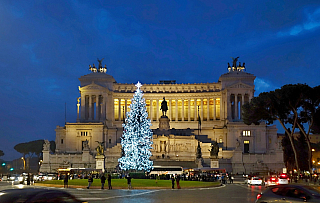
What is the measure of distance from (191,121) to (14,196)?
112m

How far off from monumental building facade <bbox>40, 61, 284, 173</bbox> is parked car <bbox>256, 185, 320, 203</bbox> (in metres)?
59.8

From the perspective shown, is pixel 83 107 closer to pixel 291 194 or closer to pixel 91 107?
pixel 91 107

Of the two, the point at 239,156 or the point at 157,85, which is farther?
the point at 157,85

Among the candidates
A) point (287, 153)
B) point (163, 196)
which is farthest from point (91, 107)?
point (163, 196)

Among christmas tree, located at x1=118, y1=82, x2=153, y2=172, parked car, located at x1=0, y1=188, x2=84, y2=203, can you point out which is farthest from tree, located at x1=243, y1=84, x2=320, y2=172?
parked car, located at x1=0, y1=188, x2=84, y2=203

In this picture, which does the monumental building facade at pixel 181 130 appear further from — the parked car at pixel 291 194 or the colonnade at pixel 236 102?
the parked car at pixel 291 194

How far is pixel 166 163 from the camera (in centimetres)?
8775

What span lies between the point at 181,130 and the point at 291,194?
290ft

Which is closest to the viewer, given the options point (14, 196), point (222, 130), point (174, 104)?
point (14, 196)

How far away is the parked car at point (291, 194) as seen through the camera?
1938cm

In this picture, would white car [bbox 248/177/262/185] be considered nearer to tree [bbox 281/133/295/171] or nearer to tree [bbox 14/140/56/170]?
tree [bbox 281/133/295/171]

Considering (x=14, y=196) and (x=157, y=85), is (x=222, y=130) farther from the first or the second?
(x=14, y=196)

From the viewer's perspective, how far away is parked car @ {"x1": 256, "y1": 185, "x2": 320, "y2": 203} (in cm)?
1938

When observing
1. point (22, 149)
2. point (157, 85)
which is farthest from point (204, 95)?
point (22, 149)
